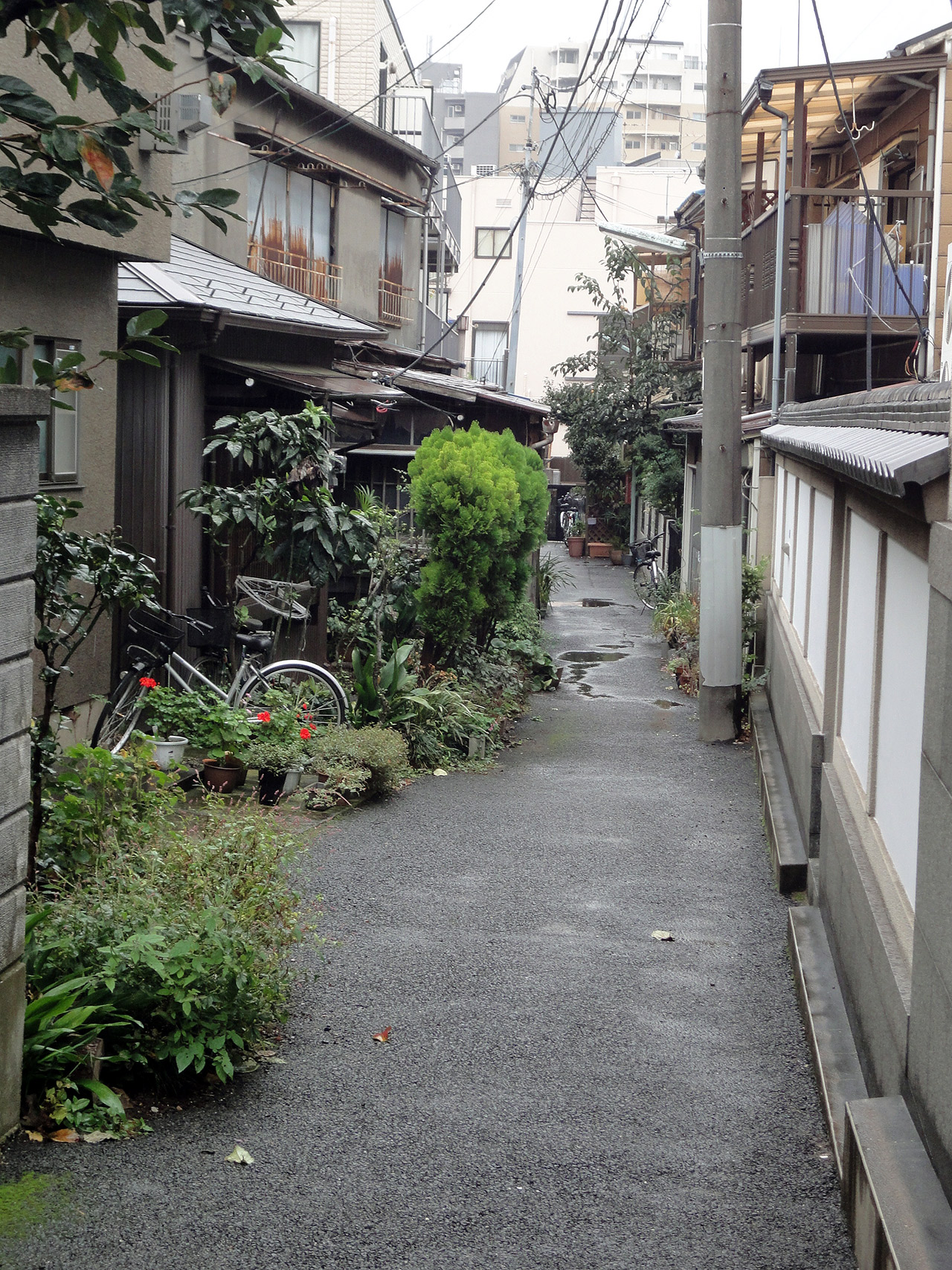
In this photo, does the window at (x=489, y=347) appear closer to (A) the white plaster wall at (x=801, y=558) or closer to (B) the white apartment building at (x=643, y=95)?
(B) the white apartment building at (x=643, y=95)

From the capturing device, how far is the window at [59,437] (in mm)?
8633

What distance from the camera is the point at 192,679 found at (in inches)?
374

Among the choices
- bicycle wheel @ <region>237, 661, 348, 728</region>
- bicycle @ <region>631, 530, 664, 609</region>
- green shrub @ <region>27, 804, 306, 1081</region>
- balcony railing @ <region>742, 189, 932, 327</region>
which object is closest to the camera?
green shrub @ <region>27, 804, 306, 1081</region>

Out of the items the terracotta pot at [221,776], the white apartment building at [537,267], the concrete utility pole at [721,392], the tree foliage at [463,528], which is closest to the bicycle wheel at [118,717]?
the terracotta pot at [221,776]

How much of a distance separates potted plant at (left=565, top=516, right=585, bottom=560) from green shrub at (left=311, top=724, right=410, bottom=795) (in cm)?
2722

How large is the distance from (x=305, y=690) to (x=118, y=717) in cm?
167

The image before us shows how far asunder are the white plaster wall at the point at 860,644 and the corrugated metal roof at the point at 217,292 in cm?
592

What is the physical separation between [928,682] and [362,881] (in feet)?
14.6

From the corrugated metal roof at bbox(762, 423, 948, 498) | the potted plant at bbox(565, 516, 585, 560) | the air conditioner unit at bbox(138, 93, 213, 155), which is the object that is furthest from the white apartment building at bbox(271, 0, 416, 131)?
the corrugated metal roof at bbox(762, 423, 948, 498)

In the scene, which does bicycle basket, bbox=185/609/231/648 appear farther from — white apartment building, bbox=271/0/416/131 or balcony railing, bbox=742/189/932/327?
white apartment building, bbox=271/0/416/131

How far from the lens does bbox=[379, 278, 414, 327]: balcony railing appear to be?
81.3 ft

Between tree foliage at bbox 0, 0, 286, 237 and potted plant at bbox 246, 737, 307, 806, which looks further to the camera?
potted plant at bbox 246, 737, 307, 806

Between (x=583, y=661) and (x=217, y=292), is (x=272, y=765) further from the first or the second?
(x=583, y=661)

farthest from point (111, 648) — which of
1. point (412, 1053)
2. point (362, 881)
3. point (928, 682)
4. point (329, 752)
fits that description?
point (928, 682)
